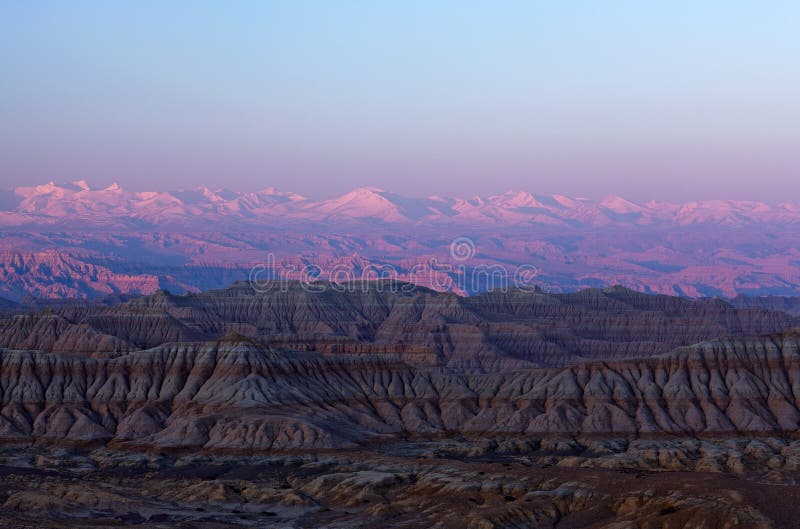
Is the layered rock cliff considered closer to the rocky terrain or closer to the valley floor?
the rocky terrain

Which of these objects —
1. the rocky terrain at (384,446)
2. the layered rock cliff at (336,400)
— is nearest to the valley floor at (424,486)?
the rocky terrain at (384,446)

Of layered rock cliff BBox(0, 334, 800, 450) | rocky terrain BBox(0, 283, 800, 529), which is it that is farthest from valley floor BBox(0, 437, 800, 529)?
layered rock cliff BBox(0, 334, 800, 450)

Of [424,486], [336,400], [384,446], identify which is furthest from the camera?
[336,400]

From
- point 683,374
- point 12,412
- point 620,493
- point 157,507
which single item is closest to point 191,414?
point 12,412

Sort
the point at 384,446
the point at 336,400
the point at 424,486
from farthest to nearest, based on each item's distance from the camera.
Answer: the point at 336,400, the point at 384,446, the point at 424,486

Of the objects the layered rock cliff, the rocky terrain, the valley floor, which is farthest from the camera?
the layered rock cliff

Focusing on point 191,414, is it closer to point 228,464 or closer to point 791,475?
point 228,464

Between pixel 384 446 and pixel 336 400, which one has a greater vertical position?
pixel 336 400

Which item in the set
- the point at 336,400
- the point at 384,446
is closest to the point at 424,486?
the point at 384,446

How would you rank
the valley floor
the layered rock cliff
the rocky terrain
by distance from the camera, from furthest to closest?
the layered rock cliff
the rocky terrain
the valley floor

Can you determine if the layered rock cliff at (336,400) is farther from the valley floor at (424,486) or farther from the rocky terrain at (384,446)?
the valley floor at (424,486)

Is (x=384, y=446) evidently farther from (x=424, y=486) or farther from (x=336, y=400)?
(x=424, y=486)
